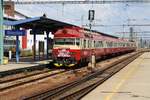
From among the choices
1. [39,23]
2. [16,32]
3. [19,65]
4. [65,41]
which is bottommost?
[19,65]

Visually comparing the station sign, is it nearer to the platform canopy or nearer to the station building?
the platform canopy

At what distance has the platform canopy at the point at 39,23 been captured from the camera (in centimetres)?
3484

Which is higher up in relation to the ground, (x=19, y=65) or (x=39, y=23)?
(x=39, y=23)

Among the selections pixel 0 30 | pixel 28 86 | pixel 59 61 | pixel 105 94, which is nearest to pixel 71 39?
pixel 59 61

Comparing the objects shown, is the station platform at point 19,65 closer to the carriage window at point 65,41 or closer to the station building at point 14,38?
the carriage window at point 65,41

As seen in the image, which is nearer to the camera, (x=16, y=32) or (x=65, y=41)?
(x=65, y=41)

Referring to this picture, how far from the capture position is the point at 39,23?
38031 mm

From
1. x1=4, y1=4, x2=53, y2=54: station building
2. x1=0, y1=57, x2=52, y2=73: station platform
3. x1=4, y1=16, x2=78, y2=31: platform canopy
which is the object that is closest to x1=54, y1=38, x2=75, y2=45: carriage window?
x1=4, y1=16, x2=78, y2=31: platform canopy

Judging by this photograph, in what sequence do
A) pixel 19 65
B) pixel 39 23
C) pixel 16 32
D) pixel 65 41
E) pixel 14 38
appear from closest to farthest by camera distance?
1. pixel 65 41
2. pixel 19 65
3. pixel 16 32
4. pixel 39 23
5. pixel 14 38

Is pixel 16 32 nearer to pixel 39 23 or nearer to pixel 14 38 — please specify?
pixel 39 23

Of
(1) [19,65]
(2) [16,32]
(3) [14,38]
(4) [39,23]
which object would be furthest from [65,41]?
(3) [14,38]

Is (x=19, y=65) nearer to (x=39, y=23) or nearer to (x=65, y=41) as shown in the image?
→ (x=65, y=41)

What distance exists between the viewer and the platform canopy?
34844mm

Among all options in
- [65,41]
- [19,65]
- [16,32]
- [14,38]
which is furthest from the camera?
[14,38]
